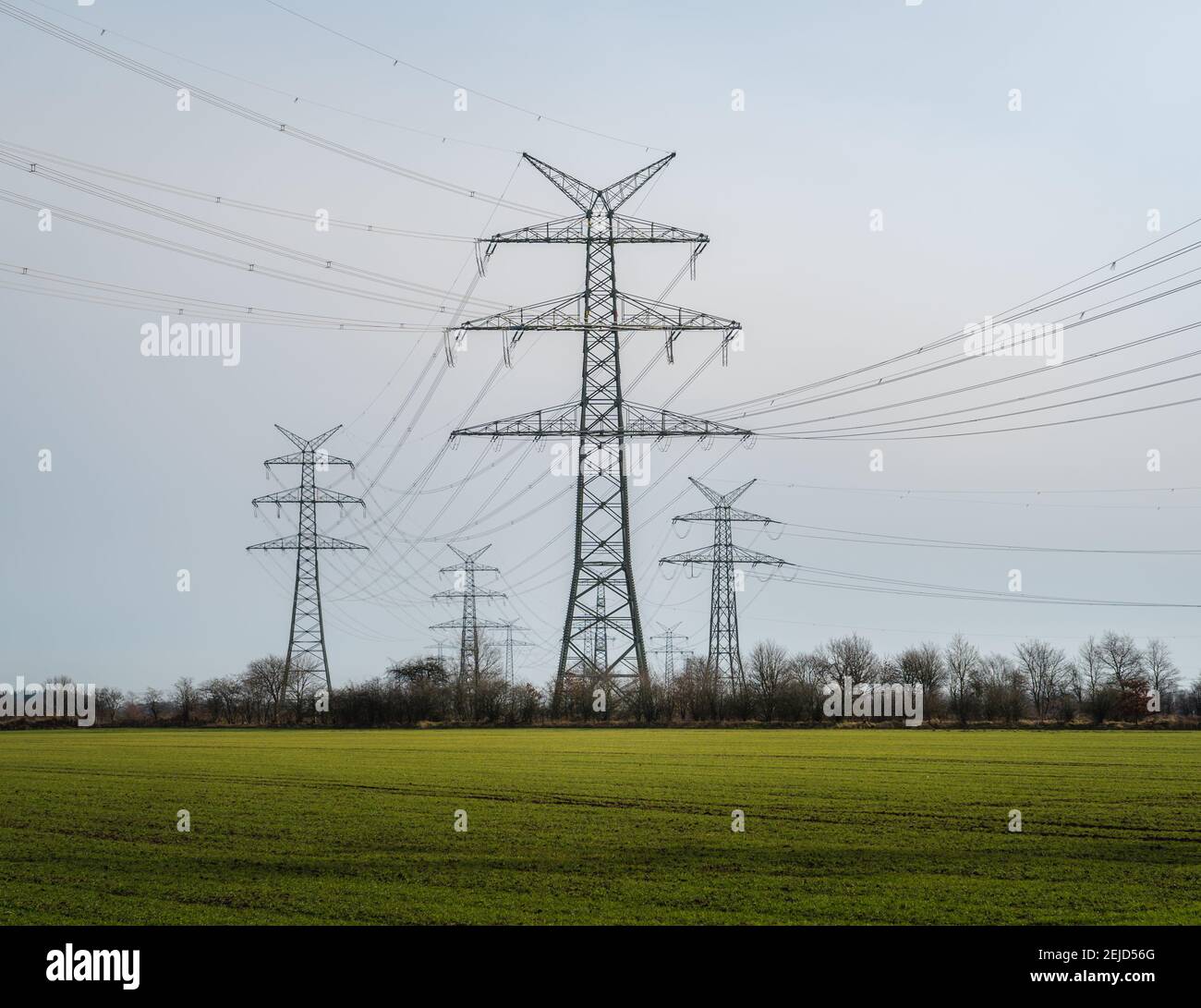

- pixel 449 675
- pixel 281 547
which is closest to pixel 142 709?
pixel 449 675

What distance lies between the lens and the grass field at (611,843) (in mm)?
18266

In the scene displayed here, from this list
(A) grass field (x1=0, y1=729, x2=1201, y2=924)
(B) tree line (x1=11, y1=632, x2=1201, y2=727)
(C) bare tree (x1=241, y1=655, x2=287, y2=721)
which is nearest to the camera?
(A) grass field (x1=0, y1=729, x2=1201, y2=924)

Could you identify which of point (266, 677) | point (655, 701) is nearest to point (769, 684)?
point (655, 701)

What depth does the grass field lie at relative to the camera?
18266 millimetres

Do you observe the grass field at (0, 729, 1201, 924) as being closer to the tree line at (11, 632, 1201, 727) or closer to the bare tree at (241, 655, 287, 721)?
the tree line at (11, 632, 1201, 727)

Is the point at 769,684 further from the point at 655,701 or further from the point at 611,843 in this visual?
the point at 611,843

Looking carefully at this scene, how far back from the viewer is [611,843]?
2491cm

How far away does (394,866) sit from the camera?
2214 cm

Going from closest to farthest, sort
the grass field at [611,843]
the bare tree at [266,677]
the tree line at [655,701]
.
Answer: the grass field at [611,843], the tree line at [655,701], the bare tree at [266,677]

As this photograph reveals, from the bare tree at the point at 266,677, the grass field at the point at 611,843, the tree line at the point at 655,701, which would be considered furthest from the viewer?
the bare tree at the point at 266,677

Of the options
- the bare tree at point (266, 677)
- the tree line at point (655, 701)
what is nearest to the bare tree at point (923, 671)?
the tree line at point (655, 701)

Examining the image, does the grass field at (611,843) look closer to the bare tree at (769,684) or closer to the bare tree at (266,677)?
the bare tree at (769,684)

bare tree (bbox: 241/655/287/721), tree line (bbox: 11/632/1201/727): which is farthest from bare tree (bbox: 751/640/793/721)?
bare tree (bbox: 241/655/287/721)
